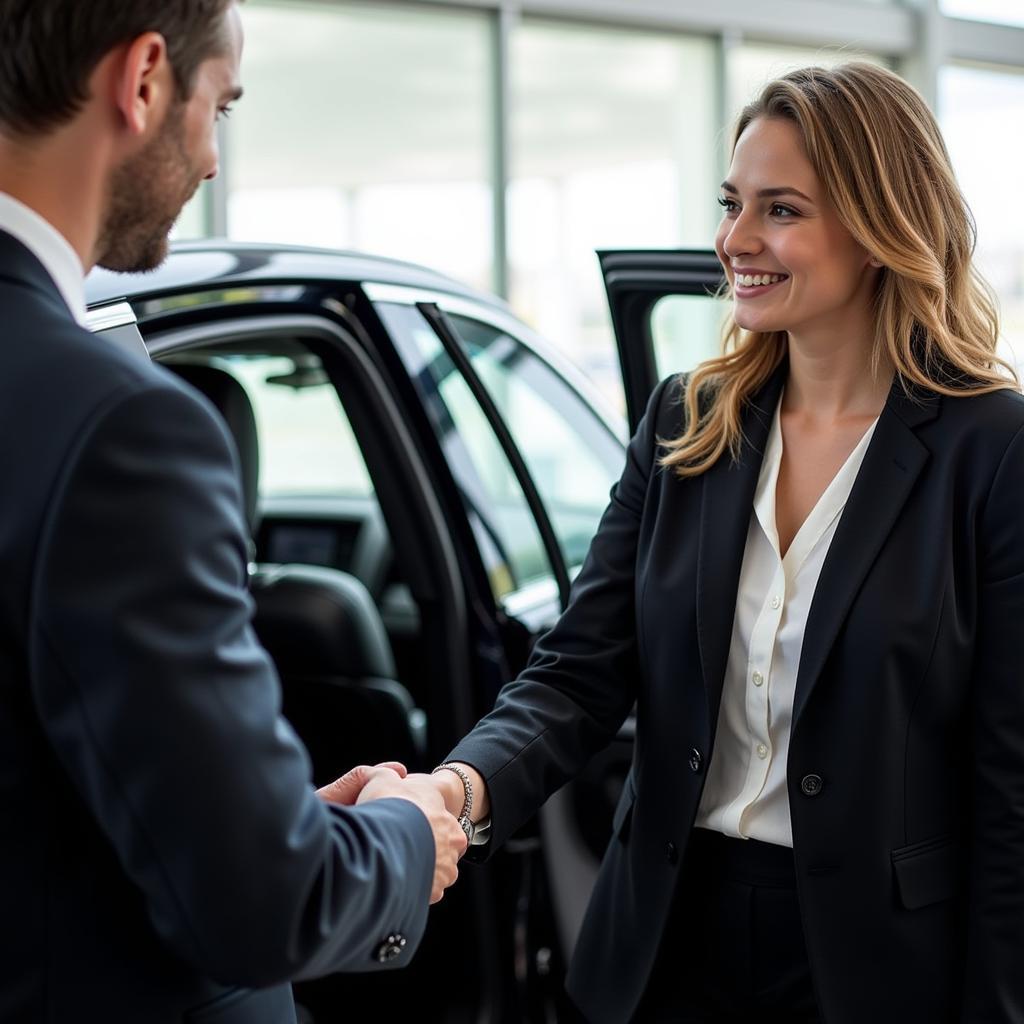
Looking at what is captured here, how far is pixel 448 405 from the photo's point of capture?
94.0 inches

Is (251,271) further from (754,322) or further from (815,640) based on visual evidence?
(815,640)

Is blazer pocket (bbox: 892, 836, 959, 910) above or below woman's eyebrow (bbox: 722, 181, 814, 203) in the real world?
below

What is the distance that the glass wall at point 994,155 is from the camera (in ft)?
28.5

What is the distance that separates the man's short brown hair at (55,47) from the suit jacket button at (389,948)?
0.71m

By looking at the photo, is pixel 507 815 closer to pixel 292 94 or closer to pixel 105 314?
pixel 105 314

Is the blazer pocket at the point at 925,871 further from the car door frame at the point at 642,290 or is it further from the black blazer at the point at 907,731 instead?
the car door frame at the point at 642,290

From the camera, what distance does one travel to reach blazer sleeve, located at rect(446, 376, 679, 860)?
174 centimetres

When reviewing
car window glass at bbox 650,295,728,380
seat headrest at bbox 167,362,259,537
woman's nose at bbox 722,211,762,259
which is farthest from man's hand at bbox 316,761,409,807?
car window glass at bbox 650,295,728,380

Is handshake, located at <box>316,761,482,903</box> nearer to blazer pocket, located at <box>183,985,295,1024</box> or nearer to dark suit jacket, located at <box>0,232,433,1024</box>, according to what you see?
blazer pocket, located at <box>183,985,295,1024</box>

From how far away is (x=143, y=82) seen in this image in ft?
3.46

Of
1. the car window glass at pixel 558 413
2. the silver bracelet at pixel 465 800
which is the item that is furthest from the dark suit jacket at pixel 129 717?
the car window glass at pixel 558 413

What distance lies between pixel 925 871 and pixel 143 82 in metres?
1.20

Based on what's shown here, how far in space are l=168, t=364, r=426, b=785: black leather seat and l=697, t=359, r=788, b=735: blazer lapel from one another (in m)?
1.19

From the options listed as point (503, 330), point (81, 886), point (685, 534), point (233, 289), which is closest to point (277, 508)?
point (503, 330)
